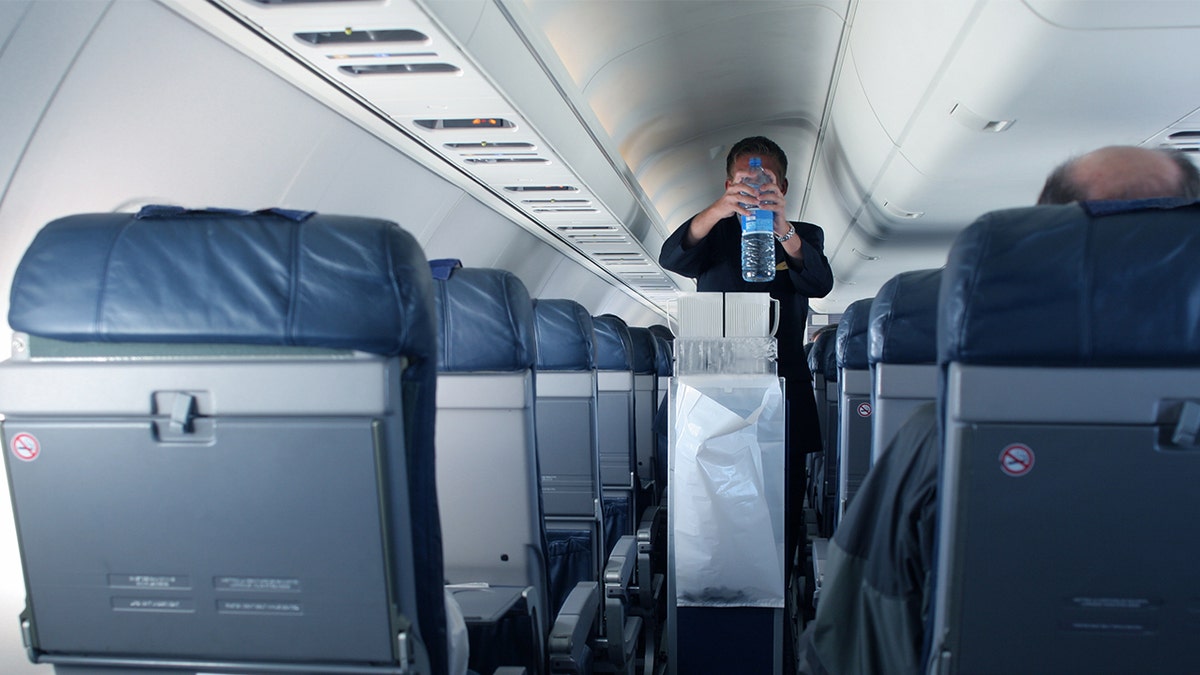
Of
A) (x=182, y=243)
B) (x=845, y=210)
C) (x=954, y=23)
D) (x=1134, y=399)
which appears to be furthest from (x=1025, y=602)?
(x=845, y=210)

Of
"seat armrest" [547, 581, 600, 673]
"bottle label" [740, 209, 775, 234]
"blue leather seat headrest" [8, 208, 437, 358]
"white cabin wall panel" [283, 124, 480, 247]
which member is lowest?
"seat armrest" [547, 581, 600, 673]

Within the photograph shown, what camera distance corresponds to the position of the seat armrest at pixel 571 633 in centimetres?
250

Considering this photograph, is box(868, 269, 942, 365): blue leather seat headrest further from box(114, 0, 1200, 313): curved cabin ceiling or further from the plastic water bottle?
box(114, 0, 1200, 313): curved cabin ceiling

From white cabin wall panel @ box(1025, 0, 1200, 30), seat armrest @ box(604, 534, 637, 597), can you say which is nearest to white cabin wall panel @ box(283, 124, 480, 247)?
seat armrest @ box(604, 534, 637, 597)

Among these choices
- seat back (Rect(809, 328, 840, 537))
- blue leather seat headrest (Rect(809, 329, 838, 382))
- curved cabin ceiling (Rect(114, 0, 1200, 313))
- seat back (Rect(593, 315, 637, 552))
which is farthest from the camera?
blue leather seat headrest (Rect(809, 329, 838, 382))

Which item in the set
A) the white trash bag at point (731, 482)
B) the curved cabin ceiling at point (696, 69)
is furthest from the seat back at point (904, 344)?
the curved cabin ceiling at point (696, 69)

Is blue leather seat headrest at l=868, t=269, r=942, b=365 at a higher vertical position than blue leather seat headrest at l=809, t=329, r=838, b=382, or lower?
higher

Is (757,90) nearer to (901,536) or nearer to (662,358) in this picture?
(662,358)

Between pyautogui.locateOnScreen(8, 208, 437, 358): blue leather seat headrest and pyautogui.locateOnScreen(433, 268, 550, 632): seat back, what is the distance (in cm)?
86

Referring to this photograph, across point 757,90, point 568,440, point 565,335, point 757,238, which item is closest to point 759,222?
point 757,238

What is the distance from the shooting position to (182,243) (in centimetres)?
151

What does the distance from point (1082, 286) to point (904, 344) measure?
1273 mm

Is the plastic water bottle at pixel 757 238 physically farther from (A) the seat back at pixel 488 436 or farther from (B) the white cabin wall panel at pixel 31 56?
(B) the white cabin wall panel at pixel 31 56

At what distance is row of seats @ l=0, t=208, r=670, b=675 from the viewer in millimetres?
1472
